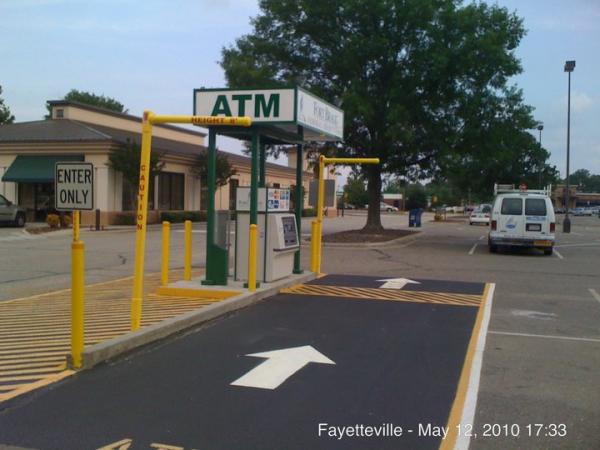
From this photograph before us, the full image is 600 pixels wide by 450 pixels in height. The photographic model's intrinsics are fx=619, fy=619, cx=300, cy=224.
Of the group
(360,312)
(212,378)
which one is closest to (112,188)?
(360,312)

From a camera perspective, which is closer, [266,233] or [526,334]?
[526,334]

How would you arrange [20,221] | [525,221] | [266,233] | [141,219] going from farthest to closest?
[20,221] → [525,221] → [266,233] → [141,219]

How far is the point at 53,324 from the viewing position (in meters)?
8.15

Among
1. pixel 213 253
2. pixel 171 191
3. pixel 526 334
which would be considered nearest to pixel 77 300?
pixel 213 253

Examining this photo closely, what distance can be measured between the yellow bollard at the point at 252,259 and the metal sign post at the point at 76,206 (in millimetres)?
3806

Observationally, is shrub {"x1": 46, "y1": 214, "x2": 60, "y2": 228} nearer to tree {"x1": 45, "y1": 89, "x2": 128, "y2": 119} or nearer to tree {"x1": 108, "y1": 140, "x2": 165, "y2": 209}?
tree {"x1": 108, "y1": 140, "x2": 165, "y2": 209}

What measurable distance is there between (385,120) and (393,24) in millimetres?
3549

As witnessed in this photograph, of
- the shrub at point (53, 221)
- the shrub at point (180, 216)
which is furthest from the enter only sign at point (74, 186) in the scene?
the shrub at point (180, 216)

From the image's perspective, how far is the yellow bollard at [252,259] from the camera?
9.84m

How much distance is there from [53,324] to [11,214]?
24.3 m

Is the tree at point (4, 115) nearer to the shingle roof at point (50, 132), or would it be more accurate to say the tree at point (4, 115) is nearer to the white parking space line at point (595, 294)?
the shingle roof at point (50, 132)

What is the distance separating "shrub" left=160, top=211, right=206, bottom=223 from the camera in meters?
36.6

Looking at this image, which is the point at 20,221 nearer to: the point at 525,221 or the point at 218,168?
the point at 218,168

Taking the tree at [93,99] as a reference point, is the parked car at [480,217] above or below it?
below
